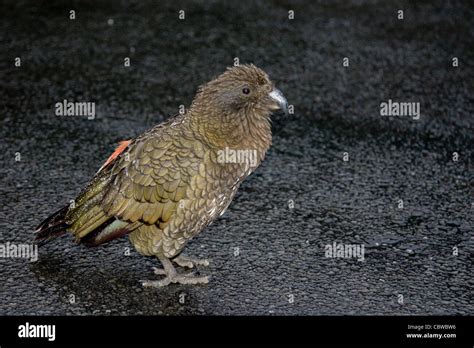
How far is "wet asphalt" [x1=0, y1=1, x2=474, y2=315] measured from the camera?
554 centimetres

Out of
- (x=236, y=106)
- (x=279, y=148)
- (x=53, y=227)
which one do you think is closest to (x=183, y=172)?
(x=236, y=106)

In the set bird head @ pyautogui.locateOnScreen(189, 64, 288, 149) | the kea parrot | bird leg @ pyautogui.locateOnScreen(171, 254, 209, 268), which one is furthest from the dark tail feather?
bird head @ pyautogui.locateOnScreen(189, 64, 288, 149)

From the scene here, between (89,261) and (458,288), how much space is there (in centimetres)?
241

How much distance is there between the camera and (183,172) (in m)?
5.32

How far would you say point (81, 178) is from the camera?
22.7 ft

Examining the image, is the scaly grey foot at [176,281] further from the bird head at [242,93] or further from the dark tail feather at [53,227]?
the bird head at [242,93]

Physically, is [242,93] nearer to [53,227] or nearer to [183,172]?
Result: [183,172]

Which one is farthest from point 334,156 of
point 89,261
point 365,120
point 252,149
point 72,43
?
point 72,43

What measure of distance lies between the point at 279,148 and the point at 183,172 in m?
2.29

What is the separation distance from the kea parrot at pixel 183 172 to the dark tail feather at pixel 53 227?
3.6 inches

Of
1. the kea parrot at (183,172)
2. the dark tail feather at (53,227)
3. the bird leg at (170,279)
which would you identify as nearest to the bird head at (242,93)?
the kea parrot at (183,172)

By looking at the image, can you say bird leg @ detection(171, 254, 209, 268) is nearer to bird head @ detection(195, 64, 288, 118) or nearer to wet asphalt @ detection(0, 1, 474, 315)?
wet asphalt @ detection(0, 1, 474, 315)

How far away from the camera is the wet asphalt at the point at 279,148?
18.2 feet

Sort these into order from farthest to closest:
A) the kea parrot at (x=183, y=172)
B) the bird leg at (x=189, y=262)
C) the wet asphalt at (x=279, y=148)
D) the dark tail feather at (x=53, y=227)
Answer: the bird leg at (x=189, y=262) < the dark tail feather at (x=53, y=227) < the wet asphalt at (x=279, y=148) < the kea parrot at (x=183, y=172)
